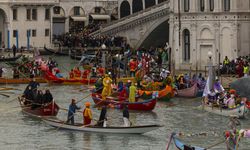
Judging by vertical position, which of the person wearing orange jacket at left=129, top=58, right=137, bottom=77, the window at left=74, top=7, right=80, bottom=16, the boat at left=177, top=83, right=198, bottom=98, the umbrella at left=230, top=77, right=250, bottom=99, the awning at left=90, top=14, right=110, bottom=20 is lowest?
the boat at left=177, top=83, right=198, bottom=98

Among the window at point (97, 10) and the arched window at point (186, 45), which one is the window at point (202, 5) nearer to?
the arched window at point (186, 45)

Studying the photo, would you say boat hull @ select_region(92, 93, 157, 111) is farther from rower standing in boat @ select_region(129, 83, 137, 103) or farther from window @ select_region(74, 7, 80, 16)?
window @ select_region(74, 7, 80, 16)

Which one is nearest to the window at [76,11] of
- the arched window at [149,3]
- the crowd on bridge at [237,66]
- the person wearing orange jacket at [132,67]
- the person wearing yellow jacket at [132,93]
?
the arched window at [149,3]

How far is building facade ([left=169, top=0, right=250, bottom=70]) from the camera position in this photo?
184 feet

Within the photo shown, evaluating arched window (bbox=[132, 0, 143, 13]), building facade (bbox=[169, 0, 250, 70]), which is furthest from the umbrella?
arched window (bbox=[132, 0, 143, 13])

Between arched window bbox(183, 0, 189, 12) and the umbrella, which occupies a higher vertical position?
arched window bbox(183, 0, 189, 12)

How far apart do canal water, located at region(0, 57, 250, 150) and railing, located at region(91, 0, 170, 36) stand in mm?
27428

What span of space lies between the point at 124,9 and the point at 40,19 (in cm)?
778

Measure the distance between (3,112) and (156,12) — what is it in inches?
1298

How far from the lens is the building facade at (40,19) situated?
84812mm

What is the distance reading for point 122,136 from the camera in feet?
123

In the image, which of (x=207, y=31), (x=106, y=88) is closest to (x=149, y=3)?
(x=207, y=31)

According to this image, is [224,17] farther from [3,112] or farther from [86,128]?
[86,128]

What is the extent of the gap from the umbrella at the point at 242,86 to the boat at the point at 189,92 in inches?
76.9
